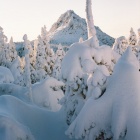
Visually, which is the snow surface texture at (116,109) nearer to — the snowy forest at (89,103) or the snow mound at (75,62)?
the snowy forest at (89,103)

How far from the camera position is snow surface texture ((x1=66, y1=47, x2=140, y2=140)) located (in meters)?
10.4

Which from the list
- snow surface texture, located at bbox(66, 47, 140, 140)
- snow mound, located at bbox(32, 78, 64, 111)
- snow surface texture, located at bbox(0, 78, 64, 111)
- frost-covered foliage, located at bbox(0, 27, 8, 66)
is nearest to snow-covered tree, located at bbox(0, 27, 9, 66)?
frost-covered foliage, located at bbox(0, 27, 8, 66)

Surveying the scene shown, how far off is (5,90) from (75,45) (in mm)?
19764

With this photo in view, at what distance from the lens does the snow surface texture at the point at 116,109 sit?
10.4 meters

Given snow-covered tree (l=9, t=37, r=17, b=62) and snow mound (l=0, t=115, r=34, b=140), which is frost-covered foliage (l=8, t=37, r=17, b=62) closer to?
snow-covered tree (l=9, t=37, r=17, b=62)

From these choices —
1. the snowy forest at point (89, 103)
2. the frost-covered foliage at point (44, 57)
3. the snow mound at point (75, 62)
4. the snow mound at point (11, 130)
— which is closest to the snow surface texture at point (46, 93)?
the snowy forest at point (89, 103)

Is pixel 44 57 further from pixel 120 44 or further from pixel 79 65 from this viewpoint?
pixel 79 65

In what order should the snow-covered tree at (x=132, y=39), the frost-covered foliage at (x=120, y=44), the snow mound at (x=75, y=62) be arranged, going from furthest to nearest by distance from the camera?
1. the snow-covered tree at (x=132, y=39)
2. the frost-covered foliage at (x=120, y=44)
3. the snow mound at (x=75, y=62)

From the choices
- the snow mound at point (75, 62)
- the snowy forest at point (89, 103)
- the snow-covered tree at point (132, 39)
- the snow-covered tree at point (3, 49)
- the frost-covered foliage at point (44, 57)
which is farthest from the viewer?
the snow-covered tree at point (3, 49)

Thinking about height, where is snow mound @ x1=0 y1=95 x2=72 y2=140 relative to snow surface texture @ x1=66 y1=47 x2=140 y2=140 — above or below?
below

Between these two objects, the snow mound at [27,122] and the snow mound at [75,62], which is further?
the snow mound at [75,62]

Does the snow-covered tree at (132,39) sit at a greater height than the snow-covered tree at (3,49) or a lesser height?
greater

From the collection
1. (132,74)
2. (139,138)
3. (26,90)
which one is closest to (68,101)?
(132,74)

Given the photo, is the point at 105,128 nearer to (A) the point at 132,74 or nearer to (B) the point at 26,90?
(A) the point at 132,74
